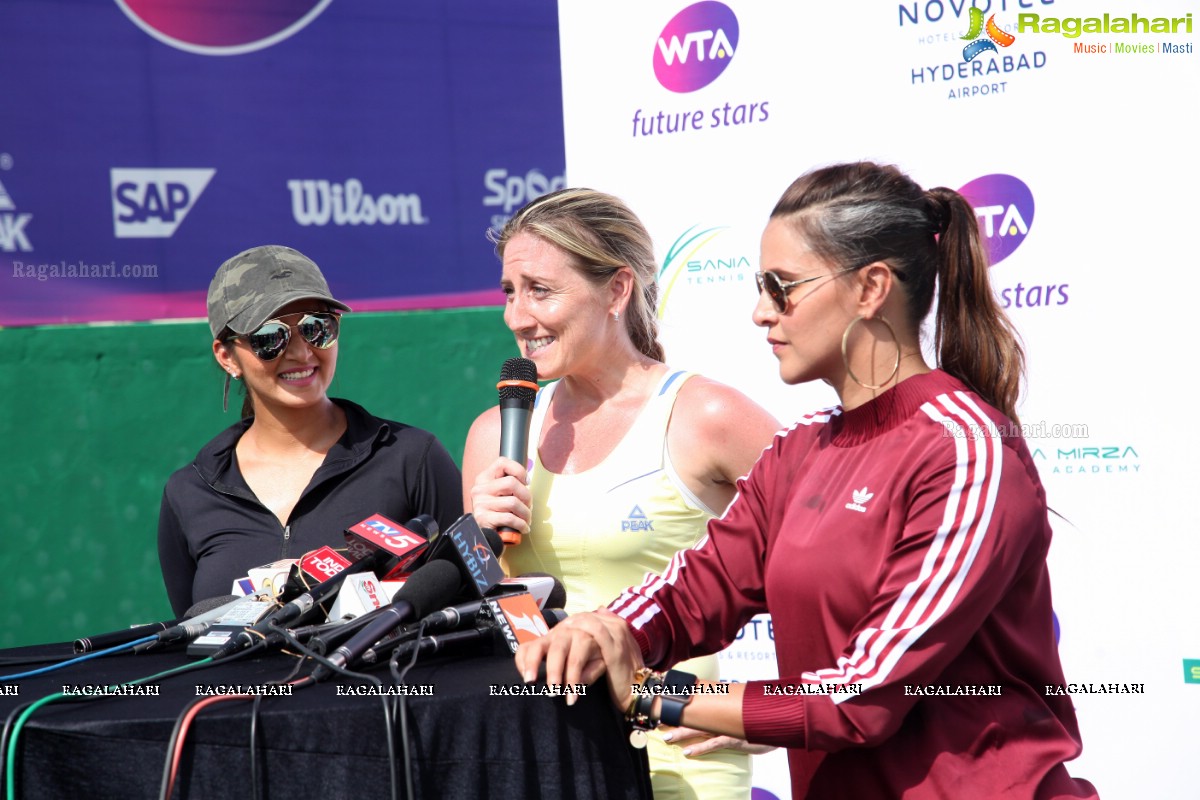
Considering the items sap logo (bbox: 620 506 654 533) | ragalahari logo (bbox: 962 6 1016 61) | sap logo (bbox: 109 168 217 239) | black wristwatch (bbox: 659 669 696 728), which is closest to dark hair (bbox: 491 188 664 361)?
sap logo (bbox: 620 506 654 533)

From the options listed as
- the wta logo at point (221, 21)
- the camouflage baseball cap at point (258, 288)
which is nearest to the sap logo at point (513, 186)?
the wta logo at point (221, 21)

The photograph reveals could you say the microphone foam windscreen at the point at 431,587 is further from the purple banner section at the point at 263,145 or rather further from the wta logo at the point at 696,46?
the purple banner section at the point at 263,145

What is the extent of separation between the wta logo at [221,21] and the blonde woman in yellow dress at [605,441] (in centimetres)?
353

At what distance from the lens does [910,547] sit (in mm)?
1573

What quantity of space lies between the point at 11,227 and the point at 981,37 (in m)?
3.98

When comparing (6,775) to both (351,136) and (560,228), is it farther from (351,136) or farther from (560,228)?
(351,136)

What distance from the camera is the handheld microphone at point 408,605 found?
1.56 meters

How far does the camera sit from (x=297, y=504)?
2.69 metres

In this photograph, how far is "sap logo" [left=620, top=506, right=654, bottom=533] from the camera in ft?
7.64

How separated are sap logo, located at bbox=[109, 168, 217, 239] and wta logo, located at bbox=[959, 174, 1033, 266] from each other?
3584mm

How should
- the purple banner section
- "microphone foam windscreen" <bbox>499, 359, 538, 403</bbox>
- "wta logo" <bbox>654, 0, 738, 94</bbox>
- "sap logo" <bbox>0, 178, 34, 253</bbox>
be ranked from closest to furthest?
"microphone foam windscreen" <bbox>499, 359, 538, 403</bbox> → "wta logo" <bbox>654, 0, 738, 94</bbox> → "sap logo" <bbox>0, 178, 34, 253</bbox> → the purple banner section

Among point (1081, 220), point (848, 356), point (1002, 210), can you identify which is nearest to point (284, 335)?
point (848, 356)

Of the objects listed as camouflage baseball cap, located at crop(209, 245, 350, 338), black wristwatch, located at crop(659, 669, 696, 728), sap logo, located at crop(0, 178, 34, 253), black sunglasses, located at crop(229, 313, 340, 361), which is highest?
sap logo, located at crop(0, 178, 34, 253)

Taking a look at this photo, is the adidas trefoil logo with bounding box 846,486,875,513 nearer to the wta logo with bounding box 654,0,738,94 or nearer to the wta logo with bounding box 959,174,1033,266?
the wta logo with bounding box 959,174,1033,266
